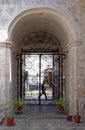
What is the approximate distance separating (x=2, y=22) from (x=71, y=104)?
4.69m

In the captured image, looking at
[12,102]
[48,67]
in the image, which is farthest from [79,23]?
[48,67]

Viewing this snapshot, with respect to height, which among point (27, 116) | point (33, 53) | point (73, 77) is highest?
point (33, 53)

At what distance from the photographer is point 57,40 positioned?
19000 mm

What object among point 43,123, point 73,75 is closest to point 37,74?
point 73,75

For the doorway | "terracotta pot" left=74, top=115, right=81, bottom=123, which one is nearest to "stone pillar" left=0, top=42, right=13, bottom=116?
"terracotta pot" left=74, top=115, right=81, bottom=123

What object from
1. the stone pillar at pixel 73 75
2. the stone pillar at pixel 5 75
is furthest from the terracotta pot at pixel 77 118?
the stone pillar at pixel 5 75

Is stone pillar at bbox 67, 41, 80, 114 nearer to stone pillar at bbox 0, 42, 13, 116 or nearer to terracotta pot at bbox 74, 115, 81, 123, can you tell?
terracotta pot at bbox 74, 115, 81, 123

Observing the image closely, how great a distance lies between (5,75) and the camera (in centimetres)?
1297

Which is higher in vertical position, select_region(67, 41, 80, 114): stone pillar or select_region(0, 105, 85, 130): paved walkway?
select_region(67, 41, 80, 114): stone pillar

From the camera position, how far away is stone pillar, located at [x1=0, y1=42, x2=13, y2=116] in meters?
12.9

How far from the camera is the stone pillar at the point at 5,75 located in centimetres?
1290

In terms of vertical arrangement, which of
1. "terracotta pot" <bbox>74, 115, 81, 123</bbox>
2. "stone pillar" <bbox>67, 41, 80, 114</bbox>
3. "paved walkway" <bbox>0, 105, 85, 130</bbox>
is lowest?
"paved walkway" <bbox>0, 105, 85, 130</bbox>

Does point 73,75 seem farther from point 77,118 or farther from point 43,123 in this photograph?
point 43,123

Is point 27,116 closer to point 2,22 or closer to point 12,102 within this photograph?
point 12,102
